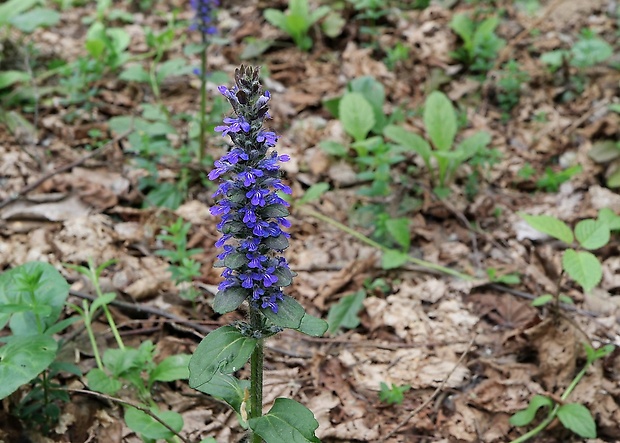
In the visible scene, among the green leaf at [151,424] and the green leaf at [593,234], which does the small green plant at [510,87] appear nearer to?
the green leaf at [593,234]

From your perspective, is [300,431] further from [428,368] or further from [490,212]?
[490,212]

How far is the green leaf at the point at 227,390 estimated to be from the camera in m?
2.57

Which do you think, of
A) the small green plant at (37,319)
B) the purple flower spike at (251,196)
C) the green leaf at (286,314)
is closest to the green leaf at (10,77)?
the small green plant at (37,319)

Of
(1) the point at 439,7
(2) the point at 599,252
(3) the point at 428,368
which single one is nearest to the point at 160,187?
(3) the point at 428,368

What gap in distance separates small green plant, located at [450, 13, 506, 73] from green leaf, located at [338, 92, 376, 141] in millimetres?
1766

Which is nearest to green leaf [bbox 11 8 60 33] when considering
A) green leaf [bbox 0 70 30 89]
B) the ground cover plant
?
the ground cover plant

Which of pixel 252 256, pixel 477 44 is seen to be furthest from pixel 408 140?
pixel 252 256

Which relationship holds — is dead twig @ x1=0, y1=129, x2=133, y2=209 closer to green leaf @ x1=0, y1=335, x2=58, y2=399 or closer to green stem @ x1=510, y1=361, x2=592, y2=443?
green leaf @ x1=0, y1=335, x2=58, y2=399

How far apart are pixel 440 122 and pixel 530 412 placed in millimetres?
2807

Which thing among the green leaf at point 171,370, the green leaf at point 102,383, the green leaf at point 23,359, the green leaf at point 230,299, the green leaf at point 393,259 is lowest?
the green leaf at point 393,259

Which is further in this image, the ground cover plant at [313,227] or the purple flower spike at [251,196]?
the ground cover plant at [313,227]

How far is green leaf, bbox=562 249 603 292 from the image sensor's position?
349 cm

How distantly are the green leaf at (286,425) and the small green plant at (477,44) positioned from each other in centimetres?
506

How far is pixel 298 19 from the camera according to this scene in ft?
22.2
